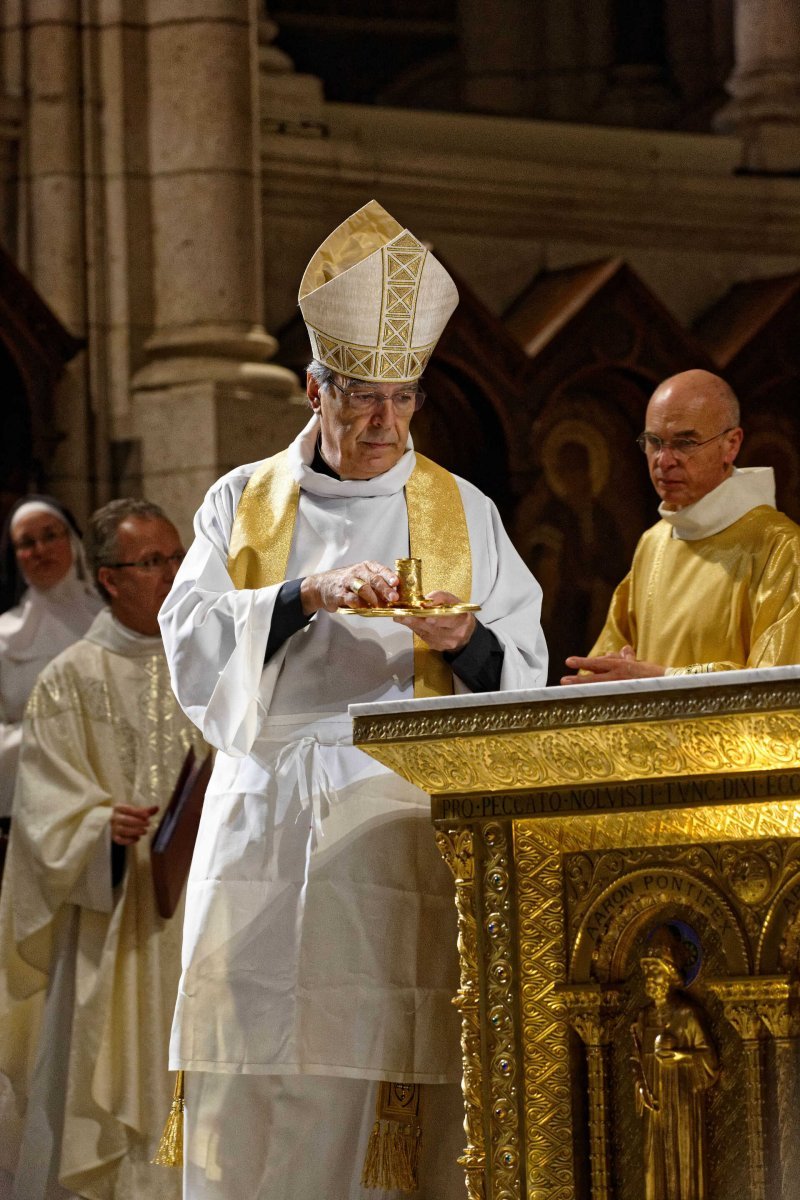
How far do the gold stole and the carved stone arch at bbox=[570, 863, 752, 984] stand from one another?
791mm

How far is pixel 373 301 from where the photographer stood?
4.87 metres

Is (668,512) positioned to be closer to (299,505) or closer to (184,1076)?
(299,505)

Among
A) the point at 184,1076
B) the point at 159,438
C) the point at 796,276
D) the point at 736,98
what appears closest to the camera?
the point at 184,1076

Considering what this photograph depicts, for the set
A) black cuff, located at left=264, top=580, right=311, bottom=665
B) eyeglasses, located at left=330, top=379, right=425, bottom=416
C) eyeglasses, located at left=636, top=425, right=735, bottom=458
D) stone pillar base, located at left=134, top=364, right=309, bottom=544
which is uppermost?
stone pillar base, located at left=134, top=364, right=309, bottom=544

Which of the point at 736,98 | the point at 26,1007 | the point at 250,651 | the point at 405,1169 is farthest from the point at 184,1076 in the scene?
the point at 736,98

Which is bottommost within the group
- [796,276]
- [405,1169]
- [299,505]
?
[405,1169]

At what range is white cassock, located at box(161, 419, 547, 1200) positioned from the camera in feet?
15.3

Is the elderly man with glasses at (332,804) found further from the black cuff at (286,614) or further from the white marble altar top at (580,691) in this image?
the white marble altar top at (580,691)

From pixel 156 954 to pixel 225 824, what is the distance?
6.77ft

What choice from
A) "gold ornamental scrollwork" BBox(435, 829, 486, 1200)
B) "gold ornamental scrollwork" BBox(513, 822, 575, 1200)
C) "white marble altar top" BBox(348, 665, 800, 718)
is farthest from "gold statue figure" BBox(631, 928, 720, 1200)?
"white marble altar top" BBox(348, 665, 800, 718)

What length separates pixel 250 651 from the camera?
185 inches

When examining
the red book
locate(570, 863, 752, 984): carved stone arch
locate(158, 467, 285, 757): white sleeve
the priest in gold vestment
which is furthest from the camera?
the priest in gold vestment

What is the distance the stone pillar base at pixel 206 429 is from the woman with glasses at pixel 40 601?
3.15 ft

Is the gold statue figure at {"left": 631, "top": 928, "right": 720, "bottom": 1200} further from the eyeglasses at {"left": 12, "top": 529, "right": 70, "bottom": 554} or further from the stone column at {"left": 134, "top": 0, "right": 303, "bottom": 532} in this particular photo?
the stone column at {"left": 134, "top": 0, "right": 303, "bottom": 532}
